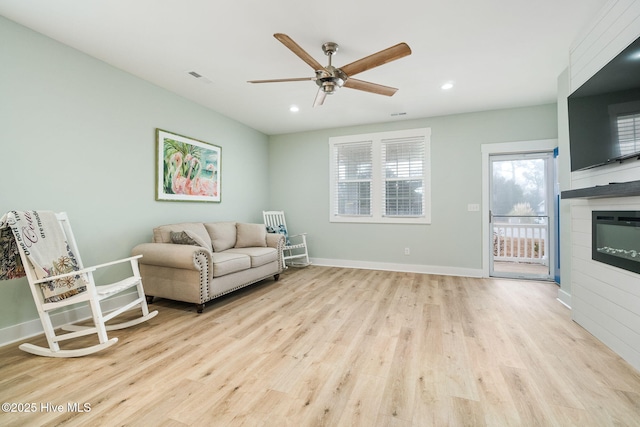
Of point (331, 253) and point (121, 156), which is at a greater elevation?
point (121, 156)

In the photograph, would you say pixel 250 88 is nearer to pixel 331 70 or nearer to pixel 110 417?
pixel 331 70

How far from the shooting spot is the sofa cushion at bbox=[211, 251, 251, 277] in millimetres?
2965

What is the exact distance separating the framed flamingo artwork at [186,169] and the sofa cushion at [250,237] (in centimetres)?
66

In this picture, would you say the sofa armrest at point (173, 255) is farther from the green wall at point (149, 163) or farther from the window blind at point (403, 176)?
the window blind at point (403, 176)

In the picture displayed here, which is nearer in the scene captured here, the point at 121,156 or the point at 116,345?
the point at 116,345

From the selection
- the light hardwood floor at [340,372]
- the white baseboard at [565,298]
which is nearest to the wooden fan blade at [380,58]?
the light hardwood floor at [340,372]

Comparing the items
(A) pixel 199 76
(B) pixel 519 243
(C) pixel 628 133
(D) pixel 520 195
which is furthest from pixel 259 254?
(B) pixel 519 243

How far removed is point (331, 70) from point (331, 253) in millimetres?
3486

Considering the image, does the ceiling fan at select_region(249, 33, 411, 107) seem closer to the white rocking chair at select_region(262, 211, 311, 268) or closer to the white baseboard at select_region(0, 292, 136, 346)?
the white baseboard at select_region(0, 292, 136, 346)

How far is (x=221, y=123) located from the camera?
174 inches

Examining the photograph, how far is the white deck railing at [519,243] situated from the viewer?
4.82 meters

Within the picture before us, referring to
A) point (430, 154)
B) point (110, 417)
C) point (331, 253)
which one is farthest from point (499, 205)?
point (110, 417)

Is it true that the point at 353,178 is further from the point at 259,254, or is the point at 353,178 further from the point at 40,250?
the point at 40,250

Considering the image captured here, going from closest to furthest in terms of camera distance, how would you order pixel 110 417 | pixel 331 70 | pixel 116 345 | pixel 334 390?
pixel 110 417 < pixel 334 390 < pixel 116 345 < pixel 331 70
